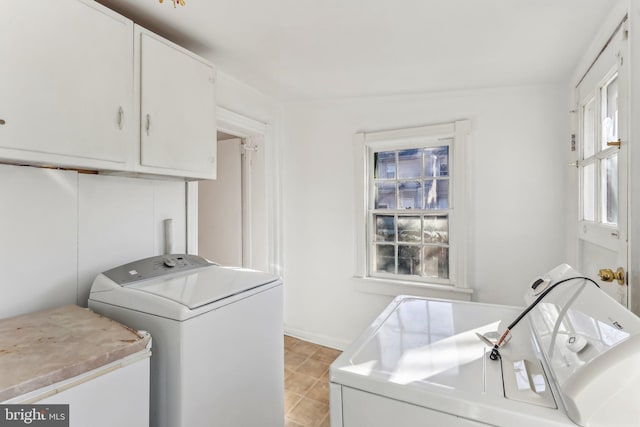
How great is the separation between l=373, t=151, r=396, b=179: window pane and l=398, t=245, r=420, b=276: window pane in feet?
2.30

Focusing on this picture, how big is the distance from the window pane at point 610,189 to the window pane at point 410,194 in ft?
4.58

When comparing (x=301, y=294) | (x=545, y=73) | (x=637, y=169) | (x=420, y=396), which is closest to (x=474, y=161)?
(x=545, y=73)

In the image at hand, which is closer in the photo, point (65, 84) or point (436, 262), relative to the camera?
point (65, 84)

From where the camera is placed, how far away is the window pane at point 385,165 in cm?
310

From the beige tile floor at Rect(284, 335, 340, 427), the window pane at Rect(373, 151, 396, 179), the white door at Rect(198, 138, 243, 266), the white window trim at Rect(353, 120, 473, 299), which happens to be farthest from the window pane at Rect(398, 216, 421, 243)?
the white door at Rect(198, 138, 243, 266)

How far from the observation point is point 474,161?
2.71 meters

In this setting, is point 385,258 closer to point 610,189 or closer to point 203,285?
point 610,189

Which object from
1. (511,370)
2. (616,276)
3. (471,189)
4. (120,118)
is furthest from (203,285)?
(471,189)

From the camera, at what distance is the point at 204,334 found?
4.59ft

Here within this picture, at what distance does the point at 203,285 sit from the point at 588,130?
252cm

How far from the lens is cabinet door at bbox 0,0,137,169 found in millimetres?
1194

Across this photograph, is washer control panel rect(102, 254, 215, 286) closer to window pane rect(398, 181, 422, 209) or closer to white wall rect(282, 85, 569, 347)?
white wall rect(282, 85, 569, 347)

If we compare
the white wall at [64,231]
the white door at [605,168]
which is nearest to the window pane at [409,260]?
the white door at [605,168]

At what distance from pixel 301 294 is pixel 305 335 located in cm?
42
